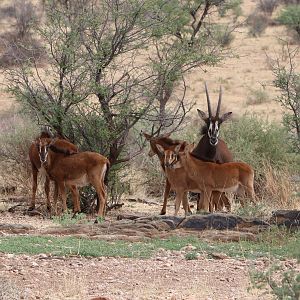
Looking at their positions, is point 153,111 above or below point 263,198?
above

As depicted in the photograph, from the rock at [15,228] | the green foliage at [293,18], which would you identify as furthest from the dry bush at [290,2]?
the rock at [15,228]

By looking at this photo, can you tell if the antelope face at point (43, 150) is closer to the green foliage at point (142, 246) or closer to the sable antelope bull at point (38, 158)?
the sable antelope bull at point (38, 158)

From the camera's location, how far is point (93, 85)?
16.1 metres

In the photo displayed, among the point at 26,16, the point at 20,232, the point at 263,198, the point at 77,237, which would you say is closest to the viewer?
the point at 77,237

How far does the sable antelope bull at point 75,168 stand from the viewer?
15.5 meters

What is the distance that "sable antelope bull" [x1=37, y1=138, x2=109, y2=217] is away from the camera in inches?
610

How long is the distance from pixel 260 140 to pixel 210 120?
4437 mm

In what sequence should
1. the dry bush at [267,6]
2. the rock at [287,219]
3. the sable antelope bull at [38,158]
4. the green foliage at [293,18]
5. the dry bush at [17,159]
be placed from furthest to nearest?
the dry bush at [267,6], the green foliage at [293,18], the dry bush at [17,159], the sable antelope bull at [38,158], the rock at [287,219]

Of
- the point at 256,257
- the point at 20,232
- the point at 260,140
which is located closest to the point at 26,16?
the point at 260,140

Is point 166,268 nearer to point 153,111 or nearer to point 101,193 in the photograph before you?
point 101,193

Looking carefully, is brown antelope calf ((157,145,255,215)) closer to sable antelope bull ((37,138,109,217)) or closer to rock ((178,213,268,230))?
sable antelope bull ((37,138,109,217))

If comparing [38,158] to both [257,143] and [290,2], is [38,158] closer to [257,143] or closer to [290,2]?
[257,143]

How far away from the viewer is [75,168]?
1559 cm

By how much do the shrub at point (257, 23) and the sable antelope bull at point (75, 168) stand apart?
37.1m
